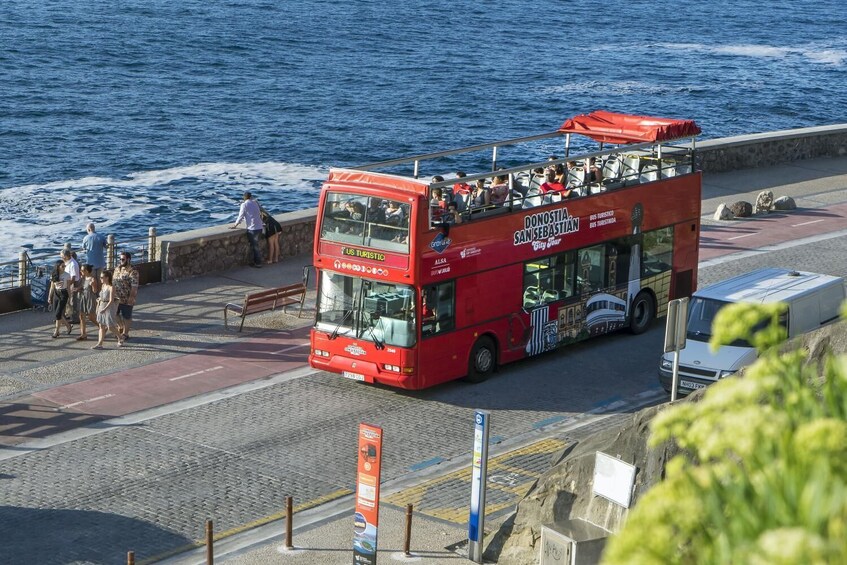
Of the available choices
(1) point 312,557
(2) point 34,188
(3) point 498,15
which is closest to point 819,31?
(3) point 498,15

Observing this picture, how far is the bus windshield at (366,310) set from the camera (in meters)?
22.0

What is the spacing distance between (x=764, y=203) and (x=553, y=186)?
43.7 ft

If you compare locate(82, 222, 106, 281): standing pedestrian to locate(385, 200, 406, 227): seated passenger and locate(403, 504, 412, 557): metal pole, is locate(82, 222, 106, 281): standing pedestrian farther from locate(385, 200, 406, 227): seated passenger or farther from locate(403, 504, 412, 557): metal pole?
locate(403, 504, 412, 557): metal pole

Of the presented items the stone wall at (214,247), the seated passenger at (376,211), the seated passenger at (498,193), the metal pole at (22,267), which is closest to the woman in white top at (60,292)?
the metal pole at (22,267)

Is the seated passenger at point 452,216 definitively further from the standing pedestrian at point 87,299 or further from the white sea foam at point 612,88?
the white sea foam at point 612,88

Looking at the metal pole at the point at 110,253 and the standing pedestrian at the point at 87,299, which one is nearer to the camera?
the standing pedestrian at the point at 87,299

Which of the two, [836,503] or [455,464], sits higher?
[836,503]

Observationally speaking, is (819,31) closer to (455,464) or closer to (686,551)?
(455,464)

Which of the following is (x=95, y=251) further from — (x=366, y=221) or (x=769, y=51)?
(x=769, y=51)

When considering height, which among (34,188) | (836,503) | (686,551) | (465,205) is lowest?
(34,188)

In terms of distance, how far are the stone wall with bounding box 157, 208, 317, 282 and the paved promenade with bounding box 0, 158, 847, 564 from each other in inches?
12.6

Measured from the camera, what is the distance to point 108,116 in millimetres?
70500

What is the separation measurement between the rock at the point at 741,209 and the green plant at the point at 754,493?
103 feet

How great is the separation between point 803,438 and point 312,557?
11.8 metres
